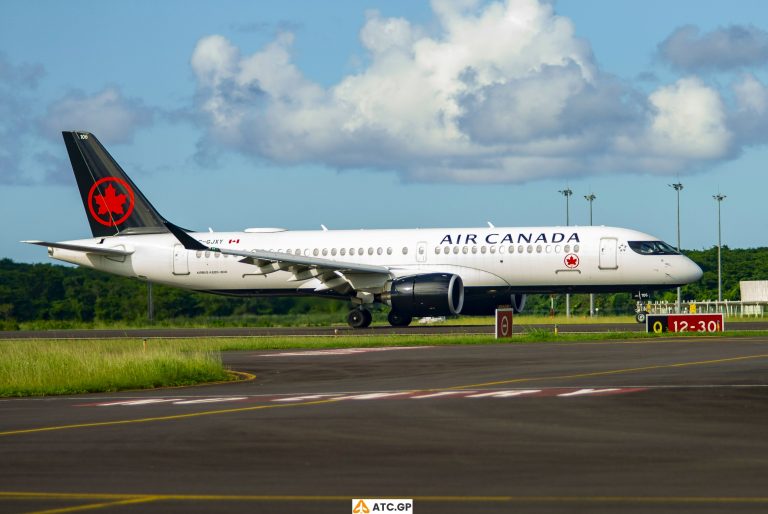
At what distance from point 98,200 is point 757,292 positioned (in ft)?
161

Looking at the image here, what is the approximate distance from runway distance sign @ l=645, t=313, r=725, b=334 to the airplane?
4866 millimetres

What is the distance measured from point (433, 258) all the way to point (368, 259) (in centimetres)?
351

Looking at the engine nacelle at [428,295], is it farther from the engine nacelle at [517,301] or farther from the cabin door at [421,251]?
the engine nacelle at [517,301]

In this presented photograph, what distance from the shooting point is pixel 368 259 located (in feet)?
186

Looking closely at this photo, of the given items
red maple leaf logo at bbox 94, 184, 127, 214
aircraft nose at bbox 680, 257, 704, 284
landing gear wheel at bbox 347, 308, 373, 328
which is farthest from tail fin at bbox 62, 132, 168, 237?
aircraft nose at bbox 680, 257, 704, 284

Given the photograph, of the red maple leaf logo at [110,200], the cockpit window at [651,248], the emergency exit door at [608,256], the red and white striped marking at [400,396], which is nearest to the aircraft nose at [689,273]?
the cockpit window at [651,248]

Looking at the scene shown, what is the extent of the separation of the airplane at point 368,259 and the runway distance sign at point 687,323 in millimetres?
Result: 4866

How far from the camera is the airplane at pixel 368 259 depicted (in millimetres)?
51906

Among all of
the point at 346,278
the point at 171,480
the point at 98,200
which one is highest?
the point at 98,200

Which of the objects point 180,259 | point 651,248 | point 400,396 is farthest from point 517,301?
point 400,396

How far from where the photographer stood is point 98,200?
60719mm

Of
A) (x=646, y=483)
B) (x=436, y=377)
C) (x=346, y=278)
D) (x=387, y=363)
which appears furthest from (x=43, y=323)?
(x=646, y=483)

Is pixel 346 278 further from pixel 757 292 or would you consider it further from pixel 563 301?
pixel 563 301

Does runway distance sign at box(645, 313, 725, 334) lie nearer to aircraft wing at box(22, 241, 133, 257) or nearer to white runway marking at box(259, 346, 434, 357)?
white runway marking at box(259, 346, 434, 357)
